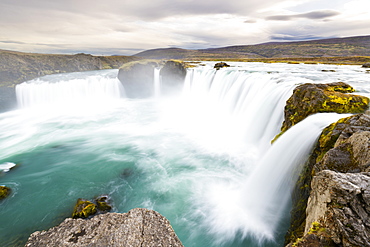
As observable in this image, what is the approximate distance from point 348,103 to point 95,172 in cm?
1385

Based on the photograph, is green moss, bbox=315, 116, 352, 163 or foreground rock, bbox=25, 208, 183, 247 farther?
green moss, bbox=315, 116, 352, 163

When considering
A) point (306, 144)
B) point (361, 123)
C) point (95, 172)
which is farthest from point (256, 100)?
point (95, 172)

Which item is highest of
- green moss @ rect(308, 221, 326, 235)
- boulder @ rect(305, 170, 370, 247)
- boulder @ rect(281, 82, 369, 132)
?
boulder @ rect(281, 82, 369, 132)

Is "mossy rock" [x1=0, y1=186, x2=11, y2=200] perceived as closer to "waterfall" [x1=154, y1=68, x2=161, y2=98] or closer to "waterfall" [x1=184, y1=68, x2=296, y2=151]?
"waterfall" [x1=184, y1=68, x2=296, y2=151]

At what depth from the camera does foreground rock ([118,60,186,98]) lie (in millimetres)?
34906

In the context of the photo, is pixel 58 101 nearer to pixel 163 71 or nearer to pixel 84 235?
pixel 163 71

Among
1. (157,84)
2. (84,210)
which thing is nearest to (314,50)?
(157,84)

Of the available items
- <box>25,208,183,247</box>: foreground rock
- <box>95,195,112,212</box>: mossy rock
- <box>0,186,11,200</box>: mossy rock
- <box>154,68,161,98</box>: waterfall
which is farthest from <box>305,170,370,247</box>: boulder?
<box>154,68,161,98</box>: waterfall

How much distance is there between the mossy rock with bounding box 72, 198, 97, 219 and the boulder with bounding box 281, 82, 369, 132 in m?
9.83

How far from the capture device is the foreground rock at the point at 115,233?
4.11 m

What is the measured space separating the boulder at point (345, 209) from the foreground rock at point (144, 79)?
104 ft

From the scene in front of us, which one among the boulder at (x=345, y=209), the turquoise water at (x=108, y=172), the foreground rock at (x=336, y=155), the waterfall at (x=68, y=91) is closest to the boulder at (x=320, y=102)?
the foreground rock at (x=336, y=155)

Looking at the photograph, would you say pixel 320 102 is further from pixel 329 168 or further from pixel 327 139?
pixel 329 168

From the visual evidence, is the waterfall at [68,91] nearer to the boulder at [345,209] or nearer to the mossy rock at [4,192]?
the mossy rock at [4,192]
